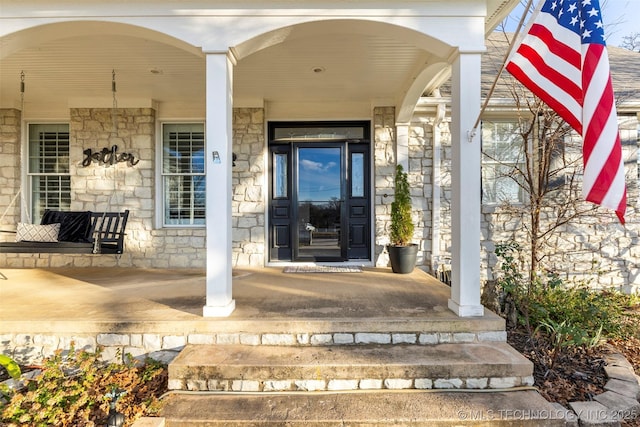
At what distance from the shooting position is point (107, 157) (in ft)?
17.4

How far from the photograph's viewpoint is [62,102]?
214 inches

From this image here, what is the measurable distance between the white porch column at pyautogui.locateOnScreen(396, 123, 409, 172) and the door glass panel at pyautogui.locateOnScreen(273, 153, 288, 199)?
1.81m

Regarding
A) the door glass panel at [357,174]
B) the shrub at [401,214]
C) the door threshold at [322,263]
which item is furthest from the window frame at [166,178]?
the shrub at [401,214]

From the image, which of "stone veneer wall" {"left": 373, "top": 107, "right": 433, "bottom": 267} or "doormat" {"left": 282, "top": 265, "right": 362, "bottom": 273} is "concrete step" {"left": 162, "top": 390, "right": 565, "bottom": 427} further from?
"stone veneer wall" {"left": 373, "top": 107, "right": 433, "bottom": 267}

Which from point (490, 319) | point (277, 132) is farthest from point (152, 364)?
point (277, 132)

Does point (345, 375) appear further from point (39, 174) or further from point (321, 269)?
point (39, 174)

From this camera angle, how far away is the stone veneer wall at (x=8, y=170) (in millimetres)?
5363

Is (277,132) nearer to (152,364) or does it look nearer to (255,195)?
(255,195)

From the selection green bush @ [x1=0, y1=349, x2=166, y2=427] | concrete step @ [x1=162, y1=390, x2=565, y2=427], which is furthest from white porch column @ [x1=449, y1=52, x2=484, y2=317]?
green bush @ [x1=0, y1=349, x2=166, y2=427]

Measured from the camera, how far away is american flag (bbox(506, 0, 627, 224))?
2.02 meters

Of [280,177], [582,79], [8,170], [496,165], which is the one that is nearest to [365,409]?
[582,79]

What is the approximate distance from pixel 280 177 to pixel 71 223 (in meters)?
3.17

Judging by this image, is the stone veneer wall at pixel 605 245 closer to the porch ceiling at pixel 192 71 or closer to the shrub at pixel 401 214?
the shrub at pixel 401 214

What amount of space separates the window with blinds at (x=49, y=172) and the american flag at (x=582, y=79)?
6.43m
